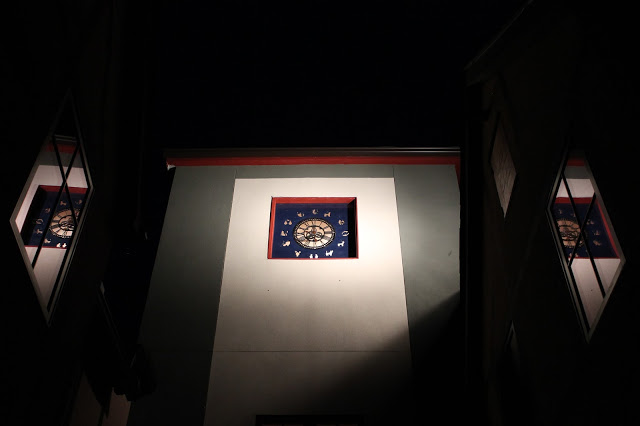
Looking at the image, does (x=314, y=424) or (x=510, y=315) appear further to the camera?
(x=314, y=424)

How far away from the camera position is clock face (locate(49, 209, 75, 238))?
389 cm

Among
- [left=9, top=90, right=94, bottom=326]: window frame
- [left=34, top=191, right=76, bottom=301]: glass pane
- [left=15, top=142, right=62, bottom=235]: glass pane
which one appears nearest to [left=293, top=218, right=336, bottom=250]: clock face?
[left=9, top=90, right=94, bottom=326]: window frame

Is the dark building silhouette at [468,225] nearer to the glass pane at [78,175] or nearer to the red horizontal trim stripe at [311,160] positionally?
the glass pane at [78,175]

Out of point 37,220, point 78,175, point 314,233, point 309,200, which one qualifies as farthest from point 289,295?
point 37,220

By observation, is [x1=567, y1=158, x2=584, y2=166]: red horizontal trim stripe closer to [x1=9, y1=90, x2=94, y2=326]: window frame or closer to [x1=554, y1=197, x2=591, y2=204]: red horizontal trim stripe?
[x1=554, y1=197, x2=591, y2=204]: red horizontal trim stripe

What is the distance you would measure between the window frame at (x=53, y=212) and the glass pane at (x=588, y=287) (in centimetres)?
361

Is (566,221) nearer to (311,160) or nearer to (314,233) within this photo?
(314,233)

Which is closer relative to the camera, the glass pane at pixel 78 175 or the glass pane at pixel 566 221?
the glass pane at pixel 566 221

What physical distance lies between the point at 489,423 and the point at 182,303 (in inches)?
184

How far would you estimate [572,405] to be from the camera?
11.2 ft

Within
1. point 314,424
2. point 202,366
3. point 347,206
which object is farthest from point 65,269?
point 347,206

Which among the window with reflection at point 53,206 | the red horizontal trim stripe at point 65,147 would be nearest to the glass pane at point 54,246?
the window with reflection at point 53,206

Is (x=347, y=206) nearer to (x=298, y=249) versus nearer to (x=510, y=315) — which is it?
(x=298, y=249)

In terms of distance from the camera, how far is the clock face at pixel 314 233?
873cm
